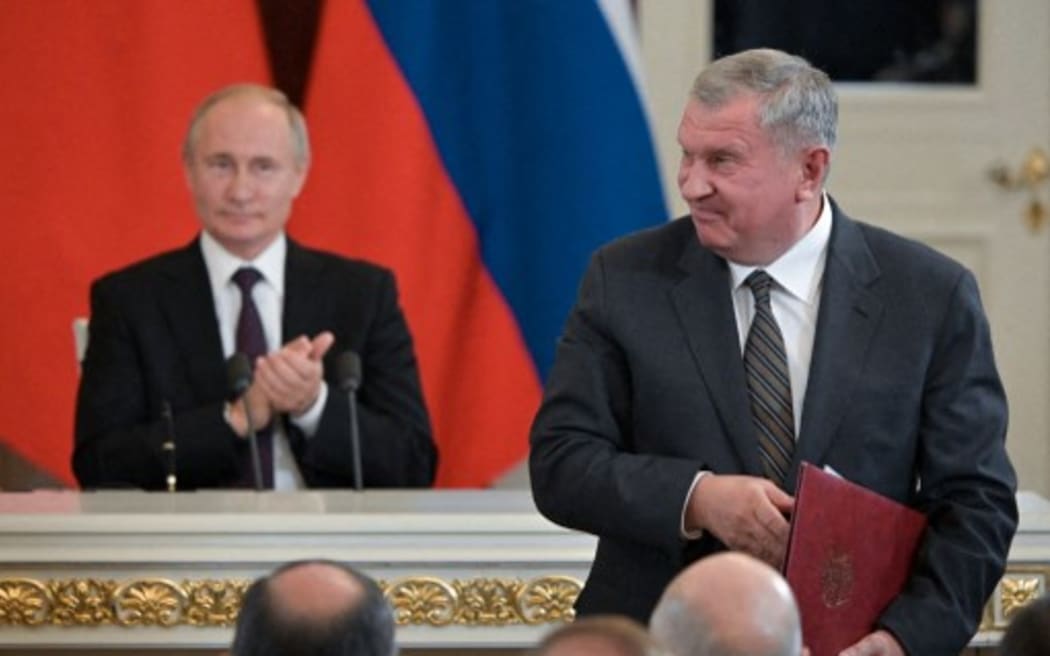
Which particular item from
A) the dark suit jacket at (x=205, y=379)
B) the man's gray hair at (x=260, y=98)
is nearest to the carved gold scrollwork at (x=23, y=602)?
the dark suit jacket at (x=205, y=379)

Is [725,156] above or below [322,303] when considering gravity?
above

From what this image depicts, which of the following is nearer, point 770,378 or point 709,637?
point 709,637

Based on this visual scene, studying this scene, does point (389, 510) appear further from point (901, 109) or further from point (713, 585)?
point (901, 109)

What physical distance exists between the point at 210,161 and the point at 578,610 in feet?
7.27

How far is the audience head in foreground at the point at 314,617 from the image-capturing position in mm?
2166

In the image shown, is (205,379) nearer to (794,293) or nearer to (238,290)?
(238,290)

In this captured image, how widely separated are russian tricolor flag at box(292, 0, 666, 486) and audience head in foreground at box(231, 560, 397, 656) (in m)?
4.15

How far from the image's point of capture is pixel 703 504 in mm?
3076

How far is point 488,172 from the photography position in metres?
6.49

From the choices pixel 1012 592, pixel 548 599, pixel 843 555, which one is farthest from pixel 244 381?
pixel 843 555

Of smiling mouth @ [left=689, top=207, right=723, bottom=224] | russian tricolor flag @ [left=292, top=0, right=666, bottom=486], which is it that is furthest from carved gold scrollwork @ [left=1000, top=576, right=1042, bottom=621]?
russian tricolor flag @ [left=292, top=0, right=666, bottom=486]

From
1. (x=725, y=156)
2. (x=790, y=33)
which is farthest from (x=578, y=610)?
(x=790, y=33)

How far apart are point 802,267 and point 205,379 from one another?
81.0 inches

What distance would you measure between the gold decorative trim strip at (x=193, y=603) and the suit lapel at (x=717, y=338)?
0.86m
